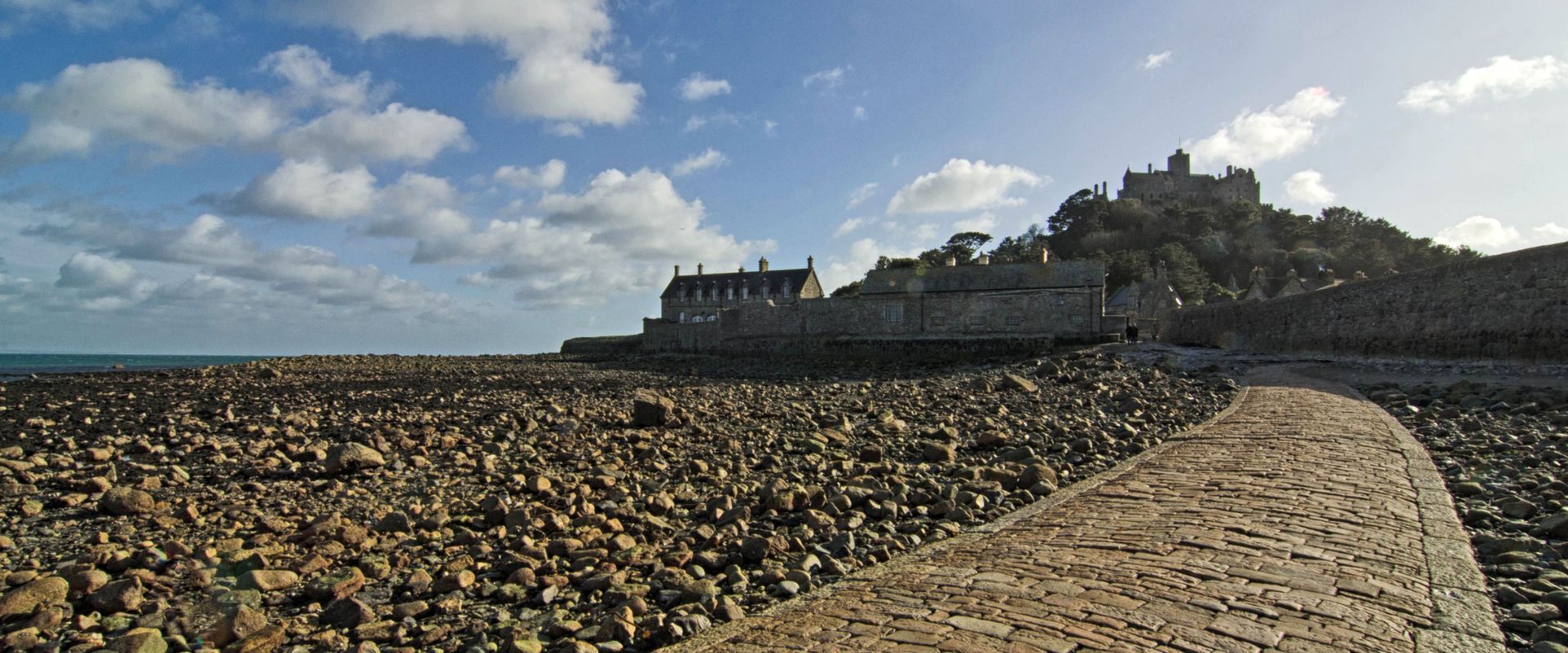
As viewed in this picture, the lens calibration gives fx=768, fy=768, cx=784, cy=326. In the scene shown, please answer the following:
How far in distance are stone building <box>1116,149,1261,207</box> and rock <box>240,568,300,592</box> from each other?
96.4 m

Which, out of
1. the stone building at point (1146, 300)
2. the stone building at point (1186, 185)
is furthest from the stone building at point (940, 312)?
the stone building at point (1186, 185)

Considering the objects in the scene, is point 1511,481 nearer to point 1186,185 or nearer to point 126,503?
point 126,503

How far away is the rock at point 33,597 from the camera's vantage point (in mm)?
4664

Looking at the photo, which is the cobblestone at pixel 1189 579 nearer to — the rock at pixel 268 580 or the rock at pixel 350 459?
the rock at pixel 268 580

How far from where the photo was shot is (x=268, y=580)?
5246 mm

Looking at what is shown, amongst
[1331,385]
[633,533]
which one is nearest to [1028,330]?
[1331,385]

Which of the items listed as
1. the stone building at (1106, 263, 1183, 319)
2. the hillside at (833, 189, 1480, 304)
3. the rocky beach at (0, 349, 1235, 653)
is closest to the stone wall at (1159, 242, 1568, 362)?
the rocky beach at (0, 349, 1235, 653)

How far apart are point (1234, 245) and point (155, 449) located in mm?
84698

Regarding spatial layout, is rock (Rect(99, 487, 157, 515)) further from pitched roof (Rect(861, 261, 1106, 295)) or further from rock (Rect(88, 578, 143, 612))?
pitched roof (Rect(861, 261, 1106, 295))

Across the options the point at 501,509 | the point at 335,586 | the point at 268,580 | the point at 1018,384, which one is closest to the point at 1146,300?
the point at 1018,384

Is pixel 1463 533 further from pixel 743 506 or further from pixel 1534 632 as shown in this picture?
pixel 743 506

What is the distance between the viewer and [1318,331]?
21.8 meters

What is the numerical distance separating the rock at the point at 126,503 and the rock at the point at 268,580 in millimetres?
2725

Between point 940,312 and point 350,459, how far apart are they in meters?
34.1
